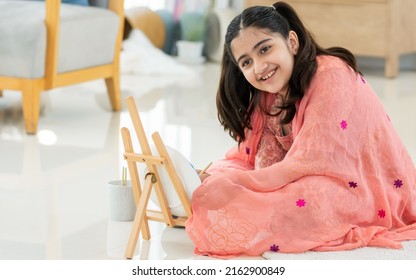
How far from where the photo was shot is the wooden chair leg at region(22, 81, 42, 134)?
377cm

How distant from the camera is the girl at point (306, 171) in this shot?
2.20 m

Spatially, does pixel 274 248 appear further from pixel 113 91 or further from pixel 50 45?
pixel 113 91

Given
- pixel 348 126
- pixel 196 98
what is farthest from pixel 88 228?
pixel 196 98

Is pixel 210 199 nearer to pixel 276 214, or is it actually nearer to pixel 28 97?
pixel 276 214

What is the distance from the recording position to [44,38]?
3.79m

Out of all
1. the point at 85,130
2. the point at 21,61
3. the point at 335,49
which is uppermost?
the point at 335,49

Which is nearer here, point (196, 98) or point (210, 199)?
point (210, 199)

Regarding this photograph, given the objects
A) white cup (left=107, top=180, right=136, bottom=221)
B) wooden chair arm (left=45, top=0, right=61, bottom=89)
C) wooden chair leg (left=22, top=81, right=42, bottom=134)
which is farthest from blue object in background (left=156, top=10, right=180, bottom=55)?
white cup (left=107, top=180, right=136, bottom=221)

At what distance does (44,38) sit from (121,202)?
145 cm

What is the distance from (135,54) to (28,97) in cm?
201

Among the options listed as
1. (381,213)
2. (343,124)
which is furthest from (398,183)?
(343,124)

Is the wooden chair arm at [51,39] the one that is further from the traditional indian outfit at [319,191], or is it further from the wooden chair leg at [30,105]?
the traditional indian outfit at [319,191]

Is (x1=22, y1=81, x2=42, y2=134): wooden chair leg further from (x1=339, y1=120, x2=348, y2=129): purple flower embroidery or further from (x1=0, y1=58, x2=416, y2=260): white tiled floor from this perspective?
(x1=339, y1=120, x2=348, y2=129): purple flower embroidery

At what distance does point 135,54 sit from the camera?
5.73 meters
